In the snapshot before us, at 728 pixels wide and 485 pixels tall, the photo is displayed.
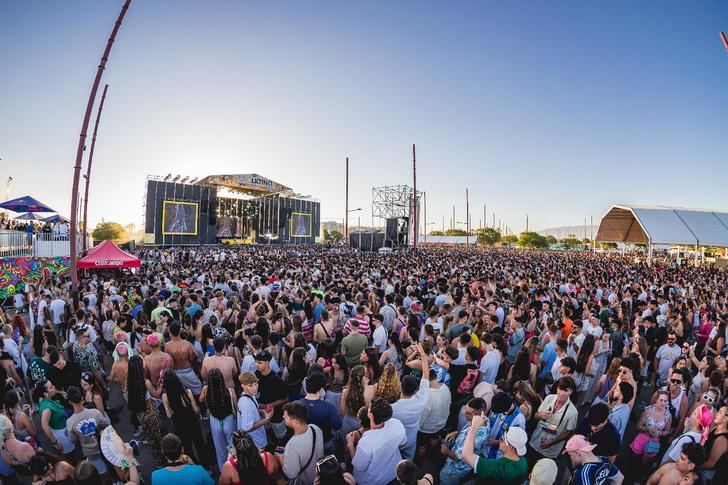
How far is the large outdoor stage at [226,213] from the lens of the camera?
3991cm

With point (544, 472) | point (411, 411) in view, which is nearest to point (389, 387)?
point (411, 411)

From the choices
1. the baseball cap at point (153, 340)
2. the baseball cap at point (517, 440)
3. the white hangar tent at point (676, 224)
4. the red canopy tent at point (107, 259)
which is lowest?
the baseball cap at point (517, 440)

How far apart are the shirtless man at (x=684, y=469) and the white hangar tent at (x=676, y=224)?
2618cm

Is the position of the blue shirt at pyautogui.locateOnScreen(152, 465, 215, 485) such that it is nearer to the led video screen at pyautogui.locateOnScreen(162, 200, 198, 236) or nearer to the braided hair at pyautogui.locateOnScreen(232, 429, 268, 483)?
the braided hair at pyautogui.locateOnScreen(232, 429, 268, 483)

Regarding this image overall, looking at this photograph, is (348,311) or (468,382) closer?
(468,382)

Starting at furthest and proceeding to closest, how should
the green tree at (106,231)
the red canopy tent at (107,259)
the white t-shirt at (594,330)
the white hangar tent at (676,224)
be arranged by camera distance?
the green tree at (106,231) < the white hangar tent at (676,224) < the red canopy tent at (107,259) < the white t-shirt at (594,330)

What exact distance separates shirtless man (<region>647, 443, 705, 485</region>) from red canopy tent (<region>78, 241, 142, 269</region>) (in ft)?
47.4

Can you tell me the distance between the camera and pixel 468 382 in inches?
181

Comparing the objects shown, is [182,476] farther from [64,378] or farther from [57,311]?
[57,311]

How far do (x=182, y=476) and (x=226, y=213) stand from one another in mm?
47320

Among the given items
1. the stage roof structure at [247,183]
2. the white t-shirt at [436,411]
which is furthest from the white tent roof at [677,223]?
the stage roof structure at [247,183]

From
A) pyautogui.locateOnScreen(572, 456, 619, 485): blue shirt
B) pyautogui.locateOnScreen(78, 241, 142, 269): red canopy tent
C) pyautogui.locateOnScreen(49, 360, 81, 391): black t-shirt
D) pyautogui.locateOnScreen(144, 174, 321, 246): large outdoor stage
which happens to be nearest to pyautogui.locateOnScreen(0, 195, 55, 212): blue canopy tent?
pyautogui.locateOnScreen(78, 241, 142, 269): red canopy tent

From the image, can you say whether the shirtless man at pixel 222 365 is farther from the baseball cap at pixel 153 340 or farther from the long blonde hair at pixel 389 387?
the long blonde hair at pixel 389 387

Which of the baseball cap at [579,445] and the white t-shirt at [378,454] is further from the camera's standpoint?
the white t-shirt at [378,454]
